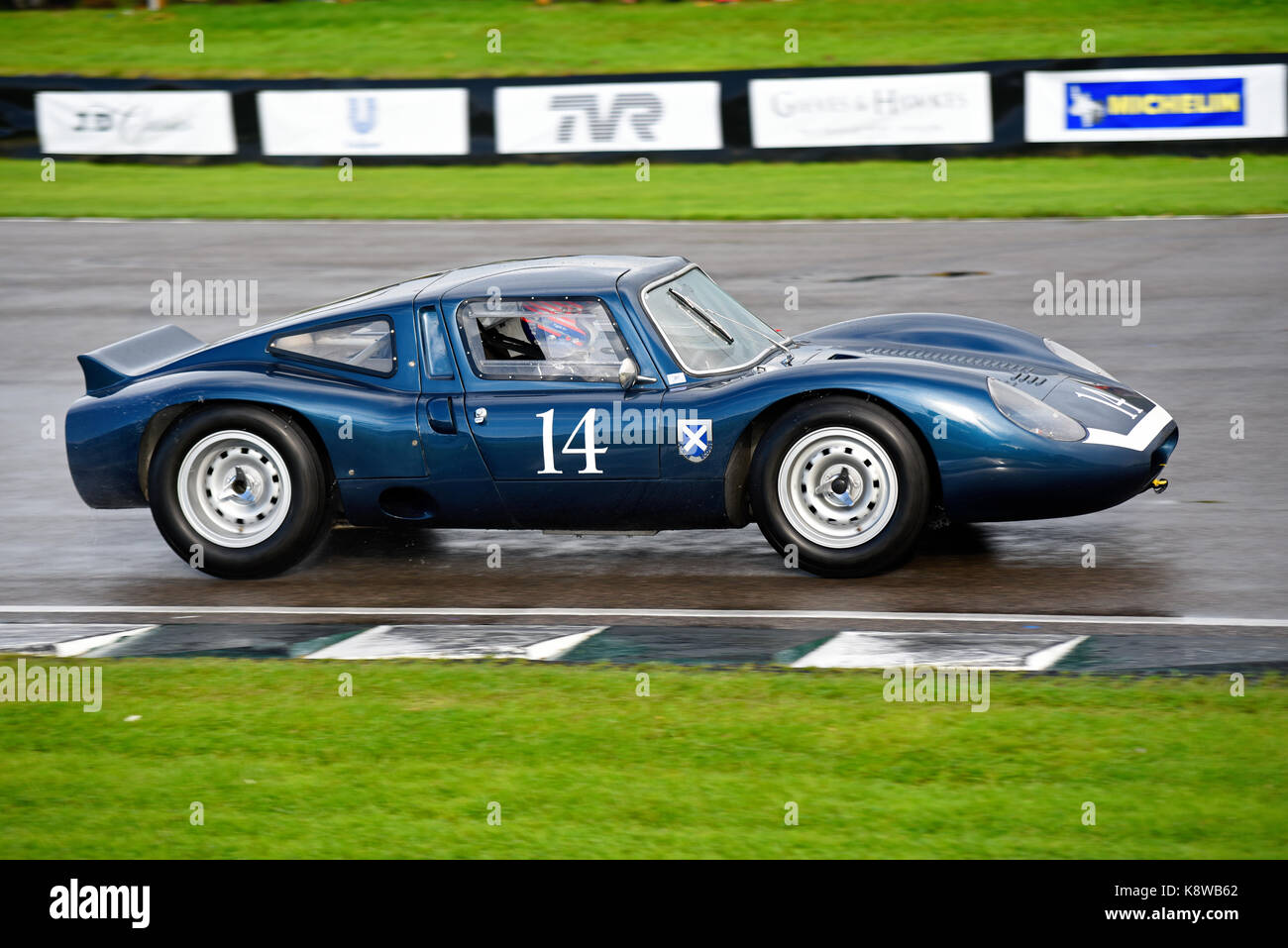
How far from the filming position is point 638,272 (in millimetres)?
7852

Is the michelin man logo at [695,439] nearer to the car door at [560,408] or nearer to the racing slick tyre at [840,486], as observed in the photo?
the car door at [560,408]

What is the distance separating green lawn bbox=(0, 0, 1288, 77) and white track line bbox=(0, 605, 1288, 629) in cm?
2184

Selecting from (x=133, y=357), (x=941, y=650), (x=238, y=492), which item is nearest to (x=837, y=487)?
(x=941, y=650)

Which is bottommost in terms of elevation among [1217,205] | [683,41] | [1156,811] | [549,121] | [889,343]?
[1156,811]

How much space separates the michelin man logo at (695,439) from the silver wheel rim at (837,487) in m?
0.34

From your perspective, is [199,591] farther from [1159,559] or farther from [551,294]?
[1159,559]

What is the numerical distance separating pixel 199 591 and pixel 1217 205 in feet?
47.2

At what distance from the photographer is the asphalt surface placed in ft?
24.3

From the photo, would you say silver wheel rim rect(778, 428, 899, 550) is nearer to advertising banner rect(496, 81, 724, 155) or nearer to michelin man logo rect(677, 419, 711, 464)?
michelin man logo rect(677, 419, 711, 464)

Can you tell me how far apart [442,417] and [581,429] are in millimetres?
634

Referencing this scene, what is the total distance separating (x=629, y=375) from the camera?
737cm

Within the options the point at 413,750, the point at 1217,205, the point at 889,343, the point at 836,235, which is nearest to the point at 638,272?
the point at 889,343

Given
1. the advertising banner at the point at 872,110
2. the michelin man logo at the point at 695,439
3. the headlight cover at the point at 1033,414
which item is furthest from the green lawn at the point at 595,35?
the michelin man logo at the point at 695,439

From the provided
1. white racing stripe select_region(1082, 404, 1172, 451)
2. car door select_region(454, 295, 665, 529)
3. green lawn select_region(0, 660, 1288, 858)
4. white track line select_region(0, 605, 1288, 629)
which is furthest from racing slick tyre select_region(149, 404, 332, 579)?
white racing stripe select_region(1082, 404, 1172, 451)
